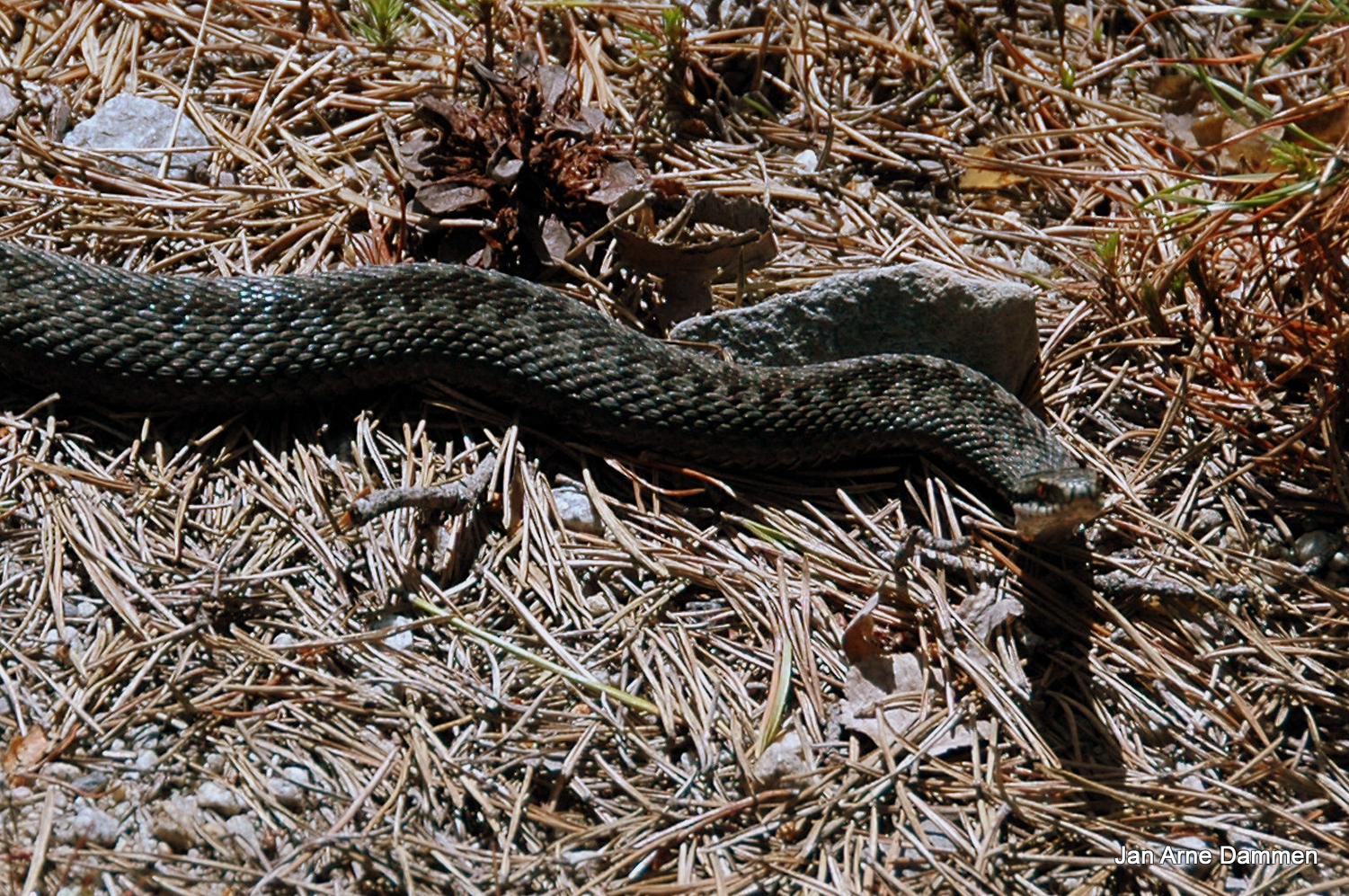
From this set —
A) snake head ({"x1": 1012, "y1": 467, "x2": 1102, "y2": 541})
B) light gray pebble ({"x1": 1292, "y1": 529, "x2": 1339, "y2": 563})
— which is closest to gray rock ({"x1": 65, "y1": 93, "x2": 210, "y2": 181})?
snake head ({"x1": 1012, "y1": 467, "x2": 1102, "y2": 541})

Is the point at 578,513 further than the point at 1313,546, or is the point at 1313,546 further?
the point at 1313,546

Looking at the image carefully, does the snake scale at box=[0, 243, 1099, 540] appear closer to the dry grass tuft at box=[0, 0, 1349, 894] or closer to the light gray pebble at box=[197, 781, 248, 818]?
the dry grass tuft at box=[0, 0, 1349, 894]

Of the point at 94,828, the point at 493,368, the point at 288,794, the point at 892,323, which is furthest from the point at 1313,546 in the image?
the point at 94,828

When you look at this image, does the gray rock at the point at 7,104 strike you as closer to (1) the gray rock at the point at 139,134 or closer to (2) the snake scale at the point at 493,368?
(1) the gray rock at the point at 139,134

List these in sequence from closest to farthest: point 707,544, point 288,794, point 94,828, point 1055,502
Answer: point 94,828 → point 288,794 → point 1055,502 → point 707,544

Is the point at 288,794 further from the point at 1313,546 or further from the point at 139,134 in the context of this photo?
the point at 1313,546
